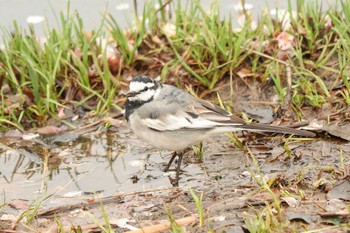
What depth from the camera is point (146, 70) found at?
9.19 metres

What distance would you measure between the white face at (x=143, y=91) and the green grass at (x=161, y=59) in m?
1.18

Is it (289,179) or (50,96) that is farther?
(50,96)

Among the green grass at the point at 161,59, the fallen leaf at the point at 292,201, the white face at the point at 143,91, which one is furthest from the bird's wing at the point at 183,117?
the fallen leaf at the point at 292,201

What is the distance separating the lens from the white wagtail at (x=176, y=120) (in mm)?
7125

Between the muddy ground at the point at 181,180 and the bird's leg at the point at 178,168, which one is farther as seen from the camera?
the bird's leg at the point at 178,168

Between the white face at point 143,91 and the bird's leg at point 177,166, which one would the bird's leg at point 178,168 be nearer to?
the bird's leg at point 177,166

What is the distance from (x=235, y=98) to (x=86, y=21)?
3491mm

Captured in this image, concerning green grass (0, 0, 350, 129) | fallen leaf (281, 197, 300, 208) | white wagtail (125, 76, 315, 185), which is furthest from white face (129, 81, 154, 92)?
fallen leaf (281, 197, 300, 208)

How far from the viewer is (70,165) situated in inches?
301

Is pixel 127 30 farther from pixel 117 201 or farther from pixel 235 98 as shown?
pixel 117 201

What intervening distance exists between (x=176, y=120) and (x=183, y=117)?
70mm

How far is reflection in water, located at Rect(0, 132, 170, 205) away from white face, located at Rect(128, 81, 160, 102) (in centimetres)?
63

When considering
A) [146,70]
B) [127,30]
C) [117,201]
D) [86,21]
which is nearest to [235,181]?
[117,201]

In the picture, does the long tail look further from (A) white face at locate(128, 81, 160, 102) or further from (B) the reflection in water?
(B) the reflection in water
